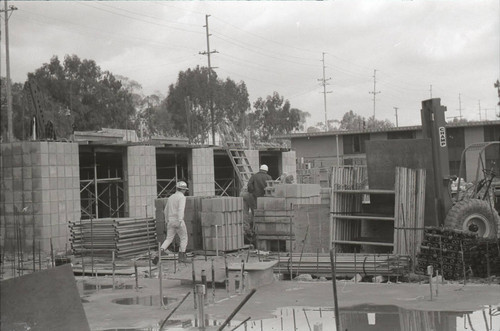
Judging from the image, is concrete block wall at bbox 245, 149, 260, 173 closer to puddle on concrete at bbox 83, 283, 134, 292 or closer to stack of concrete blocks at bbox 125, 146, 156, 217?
stack of concrete blocks at bbox 125, 146, 156, 217

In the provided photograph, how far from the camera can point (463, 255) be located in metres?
11.7

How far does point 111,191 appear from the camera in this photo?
2531 centimetres

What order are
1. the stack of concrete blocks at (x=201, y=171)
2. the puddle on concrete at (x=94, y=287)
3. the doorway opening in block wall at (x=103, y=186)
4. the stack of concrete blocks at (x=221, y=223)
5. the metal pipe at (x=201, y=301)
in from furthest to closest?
the stack of concrete blocks at (x=201, y=171), the doorway opening in block wall at (x=103, y=186), the stack of concrete blocks at (x=221, y=223), the puddle on concrete at (x=94, y=287), the metal pipe at (x=201, y=301)

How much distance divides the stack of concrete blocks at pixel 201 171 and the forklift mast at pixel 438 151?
38.4ft

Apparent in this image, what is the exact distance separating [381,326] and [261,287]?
3456mm

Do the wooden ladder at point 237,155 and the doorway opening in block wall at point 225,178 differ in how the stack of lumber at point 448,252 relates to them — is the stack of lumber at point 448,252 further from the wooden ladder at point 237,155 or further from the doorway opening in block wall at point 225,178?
the doorway opening in block wall at point 225,178

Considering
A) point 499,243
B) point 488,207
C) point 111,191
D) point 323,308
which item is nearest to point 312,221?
point 488,207

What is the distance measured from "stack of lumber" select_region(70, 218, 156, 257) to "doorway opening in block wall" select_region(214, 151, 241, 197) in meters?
12.6

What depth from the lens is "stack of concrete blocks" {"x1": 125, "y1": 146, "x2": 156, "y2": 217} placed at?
21344 millimetres

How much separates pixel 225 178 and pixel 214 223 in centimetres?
1423

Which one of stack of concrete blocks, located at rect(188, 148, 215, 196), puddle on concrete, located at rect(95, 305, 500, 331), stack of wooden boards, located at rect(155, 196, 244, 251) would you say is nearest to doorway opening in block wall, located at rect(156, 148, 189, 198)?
stack of concrete blocks, located at rect(188, 148, 215, 196)

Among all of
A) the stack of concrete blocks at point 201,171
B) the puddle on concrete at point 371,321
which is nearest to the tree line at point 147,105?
the stack of concrete blocks at point 201,171

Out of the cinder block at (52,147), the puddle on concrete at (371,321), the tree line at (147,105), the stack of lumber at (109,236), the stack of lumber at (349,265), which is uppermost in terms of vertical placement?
the tree line at (147,105)

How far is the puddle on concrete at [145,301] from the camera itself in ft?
34.4
